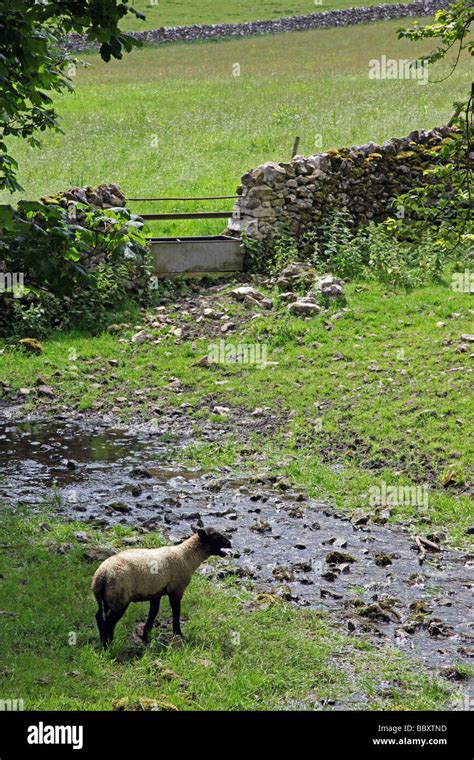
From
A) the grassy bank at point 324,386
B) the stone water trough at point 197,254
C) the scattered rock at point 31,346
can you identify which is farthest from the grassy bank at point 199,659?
the stone water trough at point 197,254

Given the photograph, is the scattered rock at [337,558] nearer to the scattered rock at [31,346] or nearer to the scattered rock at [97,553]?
the scattered rock at [97,553]

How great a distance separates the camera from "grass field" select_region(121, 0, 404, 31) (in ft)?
217

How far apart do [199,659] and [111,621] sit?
2.99ft

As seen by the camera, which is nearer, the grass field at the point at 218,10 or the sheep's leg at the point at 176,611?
the sheep's leg at the point at 176,611

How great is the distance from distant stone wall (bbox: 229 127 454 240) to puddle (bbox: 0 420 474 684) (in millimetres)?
8788

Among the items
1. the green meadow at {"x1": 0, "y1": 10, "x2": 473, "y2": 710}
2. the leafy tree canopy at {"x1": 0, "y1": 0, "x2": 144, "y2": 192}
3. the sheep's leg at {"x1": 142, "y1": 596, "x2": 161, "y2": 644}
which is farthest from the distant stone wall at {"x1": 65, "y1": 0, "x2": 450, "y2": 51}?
the sheep's leg at {"x1": 142, "y1": 596, "x2": 161, "y2": 644}

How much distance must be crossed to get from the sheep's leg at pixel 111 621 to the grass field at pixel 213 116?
1700 cm

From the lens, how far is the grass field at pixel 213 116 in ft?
100

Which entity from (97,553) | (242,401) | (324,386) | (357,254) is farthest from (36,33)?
(357,254)

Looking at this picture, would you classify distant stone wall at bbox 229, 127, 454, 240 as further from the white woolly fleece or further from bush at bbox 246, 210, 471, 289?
the white woolly fleece

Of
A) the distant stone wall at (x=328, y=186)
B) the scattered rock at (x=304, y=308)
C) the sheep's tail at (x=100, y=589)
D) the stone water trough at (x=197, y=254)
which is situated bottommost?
the sheep's tail at (x=100, y=589)

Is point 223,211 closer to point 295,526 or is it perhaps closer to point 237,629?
point 295,526

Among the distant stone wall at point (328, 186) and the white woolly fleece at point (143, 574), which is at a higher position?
the distant stone wall at point (328, 186)

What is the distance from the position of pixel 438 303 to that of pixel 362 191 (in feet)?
18.7
